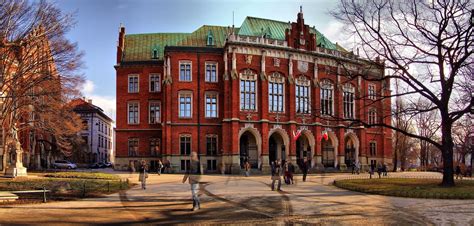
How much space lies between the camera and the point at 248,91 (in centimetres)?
5050

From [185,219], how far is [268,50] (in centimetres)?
3881

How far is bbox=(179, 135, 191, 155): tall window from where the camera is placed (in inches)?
2003

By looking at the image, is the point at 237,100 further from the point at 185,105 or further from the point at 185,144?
the point at 185,144

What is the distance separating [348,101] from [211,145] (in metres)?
18.9

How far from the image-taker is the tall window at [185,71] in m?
51.3

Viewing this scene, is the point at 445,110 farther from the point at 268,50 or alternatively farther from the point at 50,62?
the point at 268,50

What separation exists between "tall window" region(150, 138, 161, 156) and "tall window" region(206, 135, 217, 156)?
23.5 ft

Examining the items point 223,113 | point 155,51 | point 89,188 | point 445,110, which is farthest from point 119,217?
point 155,51

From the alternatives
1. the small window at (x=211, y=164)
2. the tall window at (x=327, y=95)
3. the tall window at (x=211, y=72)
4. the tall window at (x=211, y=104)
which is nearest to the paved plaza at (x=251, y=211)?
the small window at (x=211, y=164)

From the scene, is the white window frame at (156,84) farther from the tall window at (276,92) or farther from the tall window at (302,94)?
the tall window at (302,94)

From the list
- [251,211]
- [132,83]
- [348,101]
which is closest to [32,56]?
[251,211]

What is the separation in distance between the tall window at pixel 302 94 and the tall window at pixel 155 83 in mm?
16856

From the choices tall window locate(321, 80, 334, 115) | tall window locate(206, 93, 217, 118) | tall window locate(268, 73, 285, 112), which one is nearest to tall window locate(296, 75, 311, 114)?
tall window locate(268, 73, 285, 112)

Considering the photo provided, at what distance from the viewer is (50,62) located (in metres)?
28.4
